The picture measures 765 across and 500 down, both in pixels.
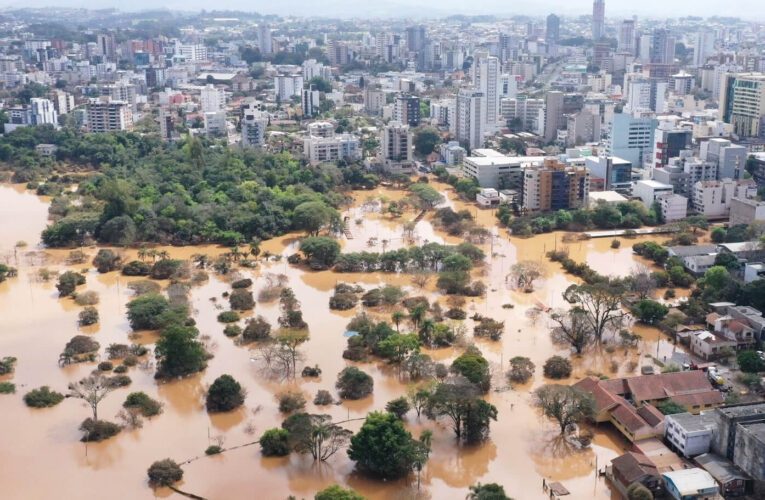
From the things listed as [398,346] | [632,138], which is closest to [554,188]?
[632,138]

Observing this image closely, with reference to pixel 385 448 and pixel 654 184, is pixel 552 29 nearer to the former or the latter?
pixel 654 184

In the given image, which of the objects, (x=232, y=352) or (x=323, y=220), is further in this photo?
(x=323, y=220)

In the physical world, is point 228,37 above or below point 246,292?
above

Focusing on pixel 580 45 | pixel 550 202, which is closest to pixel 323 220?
pixel 550 202

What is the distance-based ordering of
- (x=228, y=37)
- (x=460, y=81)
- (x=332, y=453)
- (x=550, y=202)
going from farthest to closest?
(x=228, y=37) → (x=460, y=81) → (x=550, y=202) → (x=332, y=453)

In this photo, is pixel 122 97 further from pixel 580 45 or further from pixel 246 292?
pixel 580 45

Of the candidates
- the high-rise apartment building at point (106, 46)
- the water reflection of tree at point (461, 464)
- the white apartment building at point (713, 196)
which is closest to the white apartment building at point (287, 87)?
the high-rise apartment building at point (106, 46)

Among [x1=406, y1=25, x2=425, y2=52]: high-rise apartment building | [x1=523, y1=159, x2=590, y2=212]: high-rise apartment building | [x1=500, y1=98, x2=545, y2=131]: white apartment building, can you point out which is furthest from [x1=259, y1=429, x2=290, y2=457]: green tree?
[x1=406, y1=25, x2=425, y2=52]: high-rise apartment building

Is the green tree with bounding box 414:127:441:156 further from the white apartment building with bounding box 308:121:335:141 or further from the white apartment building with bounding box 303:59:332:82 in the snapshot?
the white apartment building with bounding box 303:59:332:82
